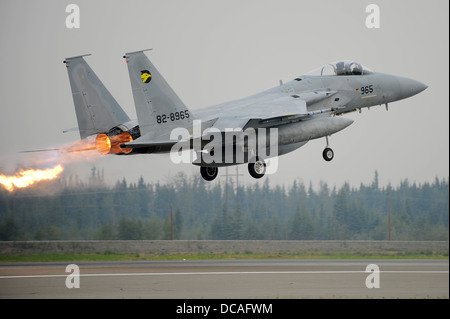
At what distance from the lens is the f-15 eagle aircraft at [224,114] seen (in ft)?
80.2

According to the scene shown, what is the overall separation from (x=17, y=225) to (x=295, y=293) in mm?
16790

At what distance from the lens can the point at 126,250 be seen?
126 feet

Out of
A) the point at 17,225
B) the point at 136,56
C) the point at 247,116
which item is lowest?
the point at 17,225

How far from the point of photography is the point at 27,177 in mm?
28781

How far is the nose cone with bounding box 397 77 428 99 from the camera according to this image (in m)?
30.5

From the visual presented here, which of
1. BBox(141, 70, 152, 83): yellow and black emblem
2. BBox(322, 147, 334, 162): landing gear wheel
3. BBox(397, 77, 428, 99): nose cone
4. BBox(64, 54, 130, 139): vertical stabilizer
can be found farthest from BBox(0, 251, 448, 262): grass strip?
BBox(141, 70, 152, 83): yellow and black emblem

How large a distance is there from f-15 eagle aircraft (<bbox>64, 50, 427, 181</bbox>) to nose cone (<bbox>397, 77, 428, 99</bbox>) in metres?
0.40

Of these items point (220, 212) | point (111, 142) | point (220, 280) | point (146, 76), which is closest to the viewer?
point (146, 76)

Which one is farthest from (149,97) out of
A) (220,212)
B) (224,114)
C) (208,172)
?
(220,212)

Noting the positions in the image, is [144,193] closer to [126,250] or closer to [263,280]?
[126,250]

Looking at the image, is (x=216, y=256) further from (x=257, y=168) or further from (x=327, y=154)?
(x=327, y=154)

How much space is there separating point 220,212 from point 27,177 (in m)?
29.1

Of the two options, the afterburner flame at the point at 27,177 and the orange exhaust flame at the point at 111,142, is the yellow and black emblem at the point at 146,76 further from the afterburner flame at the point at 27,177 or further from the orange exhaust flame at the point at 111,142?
the afterburner flame at the point at 27,177
